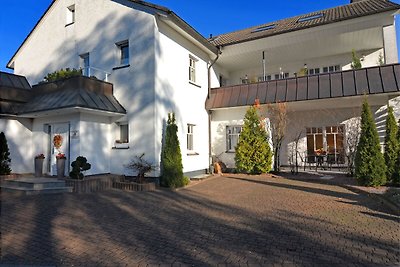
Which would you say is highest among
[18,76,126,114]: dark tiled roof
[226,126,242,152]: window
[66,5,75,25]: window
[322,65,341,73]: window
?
[66,5,75,25]: window

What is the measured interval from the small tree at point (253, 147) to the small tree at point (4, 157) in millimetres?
10934

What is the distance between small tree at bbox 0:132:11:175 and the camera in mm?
11672

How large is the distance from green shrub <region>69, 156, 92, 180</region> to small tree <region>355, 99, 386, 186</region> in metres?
10.2

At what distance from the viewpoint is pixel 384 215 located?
6.14 m

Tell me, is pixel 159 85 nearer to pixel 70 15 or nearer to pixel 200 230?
pixel 200 230

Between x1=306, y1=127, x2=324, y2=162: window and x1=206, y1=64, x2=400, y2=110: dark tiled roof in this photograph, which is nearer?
x1=206, y1=64, x2=400, y2=110: dark tiled roof

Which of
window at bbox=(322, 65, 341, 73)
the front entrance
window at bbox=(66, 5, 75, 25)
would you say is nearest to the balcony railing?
the front entrance

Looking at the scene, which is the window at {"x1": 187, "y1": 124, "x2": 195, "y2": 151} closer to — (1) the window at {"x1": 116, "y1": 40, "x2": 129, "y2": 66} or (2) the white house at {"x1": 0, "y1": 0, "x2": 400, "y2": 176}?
(2) the white house at {"x1": 0, "y1": 0, "x2": 400, "y2": 176}

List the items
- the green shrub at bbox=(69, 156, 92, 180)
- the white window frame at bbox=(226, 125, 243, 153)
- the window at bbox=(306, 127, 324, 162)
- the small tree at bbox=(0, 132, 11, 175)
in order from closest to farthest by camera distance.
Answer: the green shrub at bbox=(69, 156, 92, 180), the small tree at bbox=(0, 132, 11, 175), the window at bbox=(306, 127, 324, 162), the white window frame at bbox=(226, 125, 243, 153)

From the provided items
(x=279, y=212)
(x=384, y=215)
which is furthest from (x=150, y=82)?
(x=384, y=215)

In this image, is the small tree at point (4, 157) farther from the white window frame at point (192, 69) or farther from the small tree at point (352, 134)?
the small tree at point (352, 134)

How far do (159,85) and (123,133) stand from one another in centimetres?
283

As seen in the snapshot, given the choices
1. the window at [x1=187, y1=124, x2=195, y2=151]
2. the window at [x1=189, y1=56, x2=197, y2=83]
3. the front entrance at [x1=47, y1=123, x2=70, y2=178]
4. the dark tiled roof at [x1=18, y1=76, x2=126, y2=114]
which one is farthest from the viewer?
the window at [x1=189, y1=56, x2=197, y2=83]

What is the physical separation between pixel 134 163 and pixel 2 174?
6.09 m
